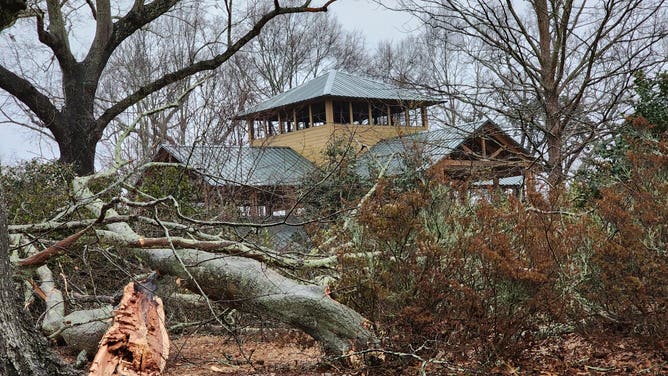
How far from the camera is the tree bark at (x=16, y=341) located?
3.20 metres

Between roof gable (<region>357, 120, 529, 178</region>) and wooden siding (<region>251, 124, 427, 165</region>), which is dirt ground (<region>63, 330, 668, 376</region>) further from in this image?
wooden siding (<region>251, 124, 427, 165</region>)

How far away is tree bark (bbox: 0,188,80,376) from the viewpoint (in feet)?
10.5

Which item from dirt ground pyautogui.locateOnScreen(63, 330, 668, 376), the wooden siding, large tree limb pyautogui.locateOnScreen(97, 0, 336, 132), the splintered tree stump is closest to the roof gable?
the wooden siding

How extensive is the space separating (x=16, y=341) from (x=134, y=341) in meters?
1.38

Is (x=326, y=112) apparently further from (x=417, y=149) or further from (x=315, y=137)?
(x=417, y=149)

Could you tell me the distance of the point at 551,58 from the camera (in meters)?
12.1

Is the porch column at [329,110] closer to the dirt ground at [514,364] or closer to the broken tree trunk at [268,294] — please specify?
the dirt ground at [514,364]

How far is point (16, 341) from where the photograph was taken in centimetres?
325

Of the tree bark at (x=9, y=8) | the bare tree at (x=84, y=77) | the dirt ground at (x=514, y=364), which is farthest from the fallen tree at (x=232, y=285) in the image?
the bare tree at (x=84, y=77)

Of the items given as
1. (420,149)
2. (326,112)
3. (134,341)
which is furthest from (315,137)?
(134,341)

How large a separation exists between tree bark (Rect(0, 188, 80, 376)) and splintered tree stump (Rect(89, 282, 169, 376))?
2.39 ft

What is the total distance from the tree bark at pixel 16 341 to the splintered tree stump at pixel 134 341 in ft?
2.39

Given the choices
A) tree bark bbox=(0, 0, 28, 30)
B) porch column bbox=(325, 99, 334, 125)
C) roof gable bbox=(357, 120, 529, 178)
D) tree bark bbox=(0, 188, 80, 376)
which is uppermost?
porch column bbox=(325, 99, 334, 125)

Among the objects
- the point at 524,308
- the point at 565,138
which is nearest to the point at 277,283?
the point at 524,308
